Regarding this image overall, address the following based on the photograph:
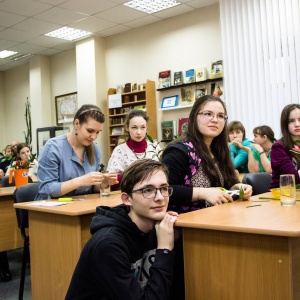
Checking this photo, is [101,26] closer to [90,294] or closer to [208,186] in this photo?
[208,186]

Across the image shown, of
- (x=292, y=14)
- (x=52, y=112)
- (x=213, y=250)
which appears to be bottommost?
(x=213, y=250)

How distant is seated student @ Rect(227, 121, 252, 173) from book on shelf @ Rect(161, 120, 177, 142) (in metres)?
1.89

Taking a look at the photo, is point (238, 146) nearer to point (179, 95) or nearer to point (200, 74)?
point (200, 74)

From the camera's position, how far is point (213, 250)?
139 centimetres

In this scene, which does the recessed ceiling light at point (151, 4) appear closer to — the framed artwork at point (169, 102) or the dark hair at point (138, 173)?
the framed artwork at point (169, 102)

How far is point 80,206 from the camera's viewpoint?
212 centimetres

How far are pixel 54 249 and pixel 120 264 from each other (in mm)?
1039

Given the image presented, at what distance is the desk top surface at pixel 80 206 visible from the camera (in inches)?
77.7

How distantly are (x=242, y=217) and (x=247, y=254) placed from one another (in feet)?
0.57

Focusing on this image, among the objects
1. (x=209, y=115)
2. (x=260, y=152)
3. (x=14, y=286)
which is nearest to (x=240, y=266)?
(x=209, y=115)

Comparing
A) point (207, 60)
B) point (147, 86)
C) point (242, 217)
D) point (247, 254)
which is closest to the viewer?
point (247, 254)

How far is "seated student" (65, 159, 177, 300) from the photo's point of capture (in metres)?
1.24

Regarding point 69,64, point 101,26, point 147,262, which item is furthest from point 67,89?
point 147,262

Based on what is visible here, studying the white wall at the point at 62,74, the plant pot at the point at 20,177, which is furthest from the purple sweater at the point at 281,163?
the white wall at the point at 62,74
